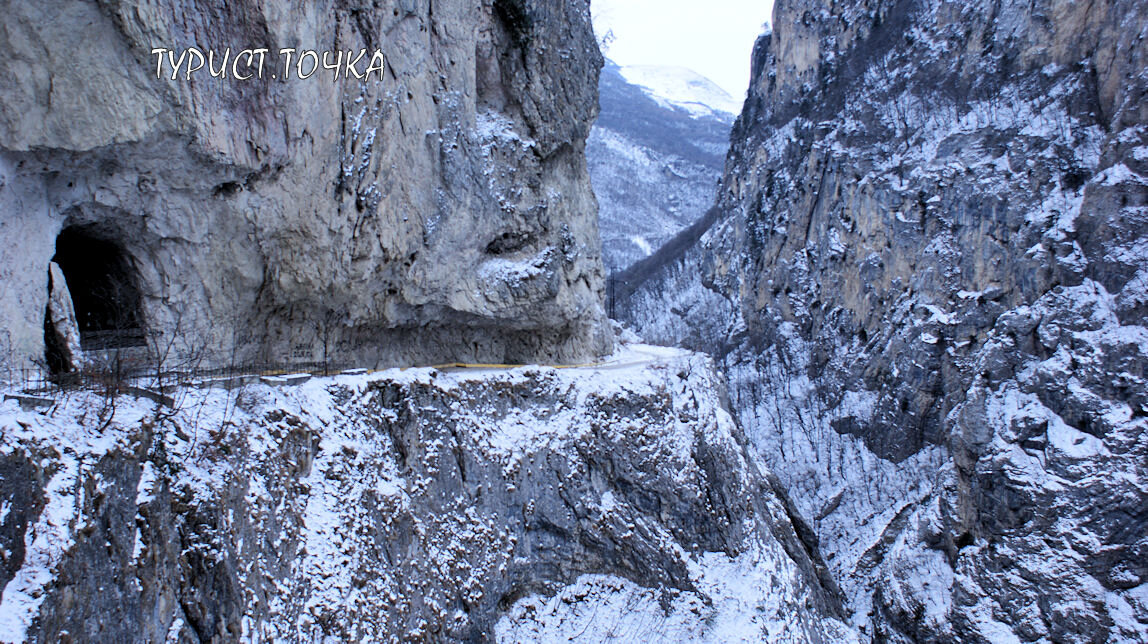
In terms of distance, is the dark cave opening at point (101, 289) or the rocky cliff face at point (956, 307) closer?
the dark cave opening at point (101, 289)

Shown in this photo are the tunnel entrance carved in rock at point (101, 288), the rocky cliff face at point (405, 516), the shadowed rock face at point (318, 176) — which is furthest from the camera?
the tunnel entrance carved in rock at point (101, 288)

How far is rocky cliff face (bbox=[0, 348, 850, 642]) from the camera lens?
7.54 m

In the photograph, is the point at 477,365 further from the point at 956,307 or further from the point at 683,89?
the point at 683,89

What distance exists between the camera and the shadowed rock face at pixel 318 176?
386 inches

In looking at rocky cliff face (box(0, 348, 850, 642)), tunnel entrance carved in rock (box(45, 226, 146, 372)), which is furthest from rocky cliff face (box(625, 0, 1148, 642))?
tunnel entrance carved in rock (box(45, 226, 146, 372))

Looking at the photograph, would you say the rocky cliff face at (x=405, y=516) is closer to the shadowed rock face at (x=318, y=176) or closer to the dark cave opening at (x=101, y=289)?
the shadowed rock face at (x=318, y=176)

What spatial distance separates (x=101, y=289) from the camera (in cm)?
1293

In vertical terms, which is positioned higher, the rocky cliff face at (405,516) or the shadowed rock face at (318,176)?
the shadowed rock face at (318,176)

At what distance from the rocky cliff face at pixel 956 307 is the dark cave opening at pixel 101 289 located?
30042 mm

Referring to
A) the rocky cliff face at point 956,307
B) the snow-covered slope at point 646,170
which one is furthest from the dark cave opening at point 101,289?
the snow-covered slope at point 646,170

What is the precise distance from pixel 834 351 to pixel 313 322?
3744cm

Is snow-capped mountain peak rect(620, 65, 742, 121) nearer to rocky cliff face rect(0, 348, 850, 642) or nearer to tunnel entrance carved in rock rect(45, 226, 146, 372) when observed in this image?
rocky cliff face rect(0, 348, 850, 642)

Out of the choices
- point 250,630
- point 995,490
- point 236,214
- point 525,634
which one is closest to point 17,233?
point 236,214

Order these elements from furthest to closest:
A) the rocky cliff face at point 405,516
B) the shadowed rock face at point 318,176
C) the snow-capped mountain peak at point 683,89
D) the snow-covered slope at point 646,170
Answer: the snow-capped mountain peak at point 683,89 < the snow-covered slope at point 646,170 < the shadowed rock face at point 318,176 < the rocky cliff face at point 405,516
